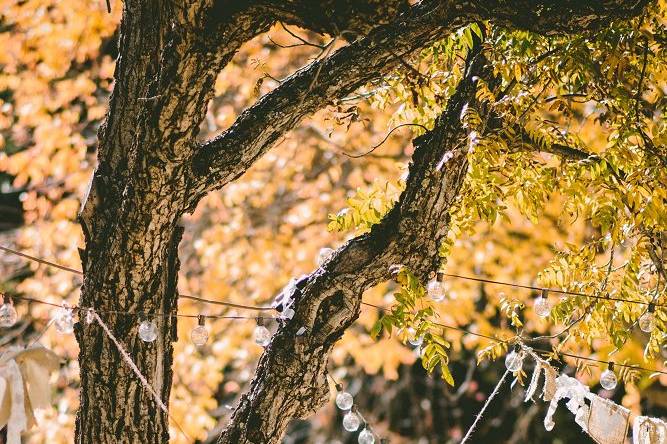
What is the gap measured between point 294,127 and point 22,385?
116 cm

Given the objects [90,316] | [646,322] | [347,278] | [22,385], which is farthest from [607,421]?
[22,385]

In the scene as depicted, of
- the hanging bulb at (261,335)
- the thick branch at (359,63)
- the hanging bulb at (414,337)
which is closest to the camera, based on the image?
the thick branch at (359,63)

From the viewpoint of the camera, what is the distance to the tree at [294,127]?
2195 mm

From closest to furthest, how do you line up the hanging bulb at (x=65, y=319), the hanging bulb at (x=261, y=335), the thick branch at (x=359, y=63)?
1. the thick branch at (x=359, y=63)
2. the hanging bulb at (x=65, y=319)
3. the hanging bulb at (x=261, y=335)

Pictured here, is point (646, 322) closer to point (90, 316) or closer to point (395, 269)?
point (395, 269)

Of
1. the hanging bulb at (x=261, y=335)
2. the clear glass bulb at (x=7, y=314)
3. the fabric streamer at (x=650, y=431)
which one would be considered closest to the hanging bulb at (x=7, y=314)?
the clear glass bulb at (x=7, y=314)

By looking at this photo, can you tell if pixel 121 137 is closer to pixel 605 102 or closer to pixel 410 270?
pixel 410 270

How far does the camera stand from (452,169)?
2.39 metres

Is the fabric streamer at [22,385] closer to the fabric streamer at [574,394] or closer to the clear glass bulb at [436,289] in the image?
the clear glass bulb at [436,289]

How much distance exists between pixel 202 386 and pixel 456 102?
495cm

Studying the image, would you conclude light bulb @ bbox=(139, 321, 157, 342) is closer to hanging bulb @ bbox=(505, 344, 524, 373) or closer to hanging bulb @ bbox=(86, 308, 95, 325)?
hanging bulb @ bbox=(86, 308, 95, 325)

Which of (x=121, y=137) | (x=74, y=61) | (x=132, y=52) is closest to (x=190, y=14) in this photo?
(x=132, y=52)

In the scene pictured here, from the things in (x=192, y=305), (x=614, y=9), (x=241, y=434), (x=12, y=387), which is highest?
(x=192, y=305)

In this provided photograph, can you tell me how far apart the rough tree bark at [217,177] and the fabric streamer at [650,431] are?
1.03m
